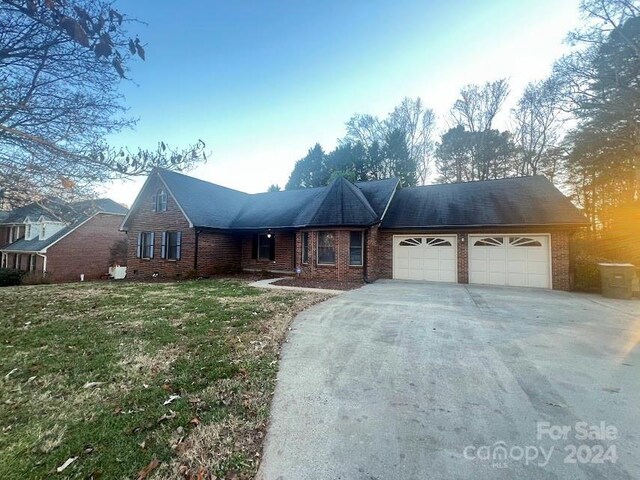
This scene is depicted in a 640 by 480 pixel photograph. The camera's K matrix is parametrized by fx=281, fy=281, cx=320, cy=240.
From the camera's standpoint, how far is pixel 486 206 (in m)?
13.8

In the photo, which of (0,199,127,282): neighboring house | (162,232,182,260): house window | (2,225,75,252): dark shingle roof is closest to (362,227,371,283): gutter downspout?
(162,232,182,260): house window

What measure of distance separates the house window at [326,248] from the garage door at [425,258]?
3378 mm

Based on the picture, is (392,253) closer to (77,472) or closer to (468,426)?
(468,426)

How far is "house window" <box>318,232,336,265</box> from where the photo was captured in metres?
13.5

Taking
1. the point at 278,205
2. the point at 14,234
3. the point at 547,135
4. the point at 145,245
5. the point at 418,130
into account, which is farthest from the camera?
the point at 418,130

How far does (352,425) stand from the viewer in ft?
9.14

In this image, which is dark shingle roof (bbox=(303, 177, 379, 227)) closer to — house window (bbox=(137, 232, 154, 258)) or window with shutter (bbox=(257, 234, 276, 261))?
window with shutter (bbox=(257, 234, 276, 261))

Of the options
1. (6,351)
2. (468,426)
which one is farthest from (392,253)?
(6,351)

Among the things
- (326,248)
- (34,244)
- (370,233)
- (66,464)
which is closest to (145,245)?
(326,248)

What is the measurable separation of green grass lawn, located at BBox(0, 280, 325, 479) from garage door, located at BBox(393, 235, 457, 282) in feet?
29.3

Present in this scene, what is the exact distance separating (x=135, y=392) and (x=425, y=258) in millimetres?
12926

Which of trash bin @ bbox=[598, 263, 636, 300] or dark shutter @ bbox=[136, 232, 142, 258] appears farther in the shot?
dark shutter @ bbox=[136, 232, 142, 258]

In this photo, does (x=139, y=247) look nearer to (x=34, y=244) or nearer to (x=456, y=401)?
(x=34, y=244)

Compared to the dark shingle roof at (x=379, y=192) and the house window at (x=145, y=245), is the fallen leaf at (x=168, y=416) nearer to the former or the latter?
the dark shingle roof at (x=379, y=192)
